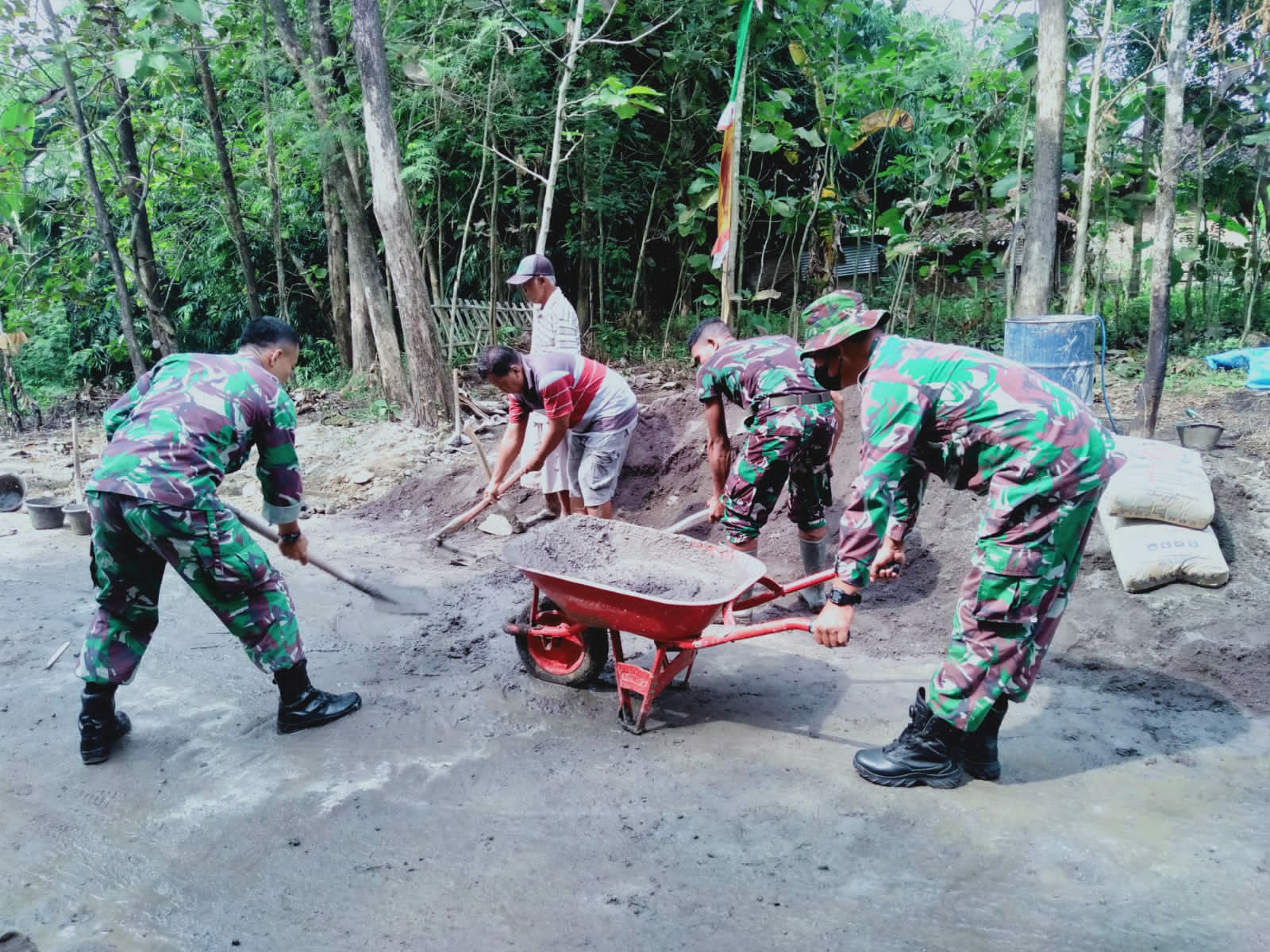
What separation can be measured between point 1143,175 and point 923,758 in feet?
27.3

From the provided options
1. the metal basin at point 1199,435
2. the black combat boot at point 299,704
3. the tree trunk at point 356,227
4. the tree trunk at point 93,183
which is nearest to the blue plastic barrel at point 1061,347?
the metal basin at point 1199,435

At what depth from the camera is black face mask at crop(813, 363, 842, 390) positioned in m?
3.12

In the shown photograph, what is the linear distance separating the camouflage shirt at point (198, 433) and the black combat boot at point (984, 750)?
2.79m

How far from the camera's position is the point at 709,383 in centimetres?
468

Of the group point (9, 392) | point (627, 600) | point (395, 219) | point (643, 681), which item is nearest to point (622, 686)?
point (643, 681)

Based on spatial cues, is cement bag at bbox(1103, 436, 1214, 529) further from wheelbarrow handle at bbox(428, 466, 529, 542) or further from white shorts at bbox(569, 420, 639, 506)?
wheelbarrow handle at bbox(428, 466, 529, 542)

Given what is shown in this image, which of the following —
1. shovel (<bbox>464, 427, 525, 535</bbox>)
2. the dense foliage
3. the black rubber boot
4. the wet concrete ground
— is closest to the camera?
the wet concrete ground

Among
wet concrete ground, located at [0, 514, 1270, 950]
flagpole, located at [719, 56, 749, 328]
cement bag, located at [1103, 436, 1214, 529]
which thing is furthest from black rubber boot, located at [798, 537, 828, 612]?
flagpole, located at [719, 56, 749, 328]

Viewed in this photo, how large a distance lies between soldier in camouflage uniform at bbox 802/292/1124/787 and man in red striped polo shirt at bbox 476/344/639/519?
2.34m

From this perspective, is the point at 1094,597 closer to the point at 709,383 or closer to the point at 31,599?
the point at 709,383

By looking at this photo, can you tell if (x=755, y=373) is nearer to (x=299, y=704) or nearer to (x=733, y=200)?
(x=299, y=704)

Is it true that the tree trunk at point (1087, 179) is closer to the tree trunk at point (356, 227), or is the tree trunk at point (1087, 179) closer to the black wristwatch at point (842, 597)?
the black wristwatch at point (842, 597)

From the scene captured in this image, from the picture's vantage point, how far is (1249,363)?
723cm

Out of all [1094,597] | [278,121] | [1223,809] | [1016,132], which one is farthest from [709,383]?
[278,121]
